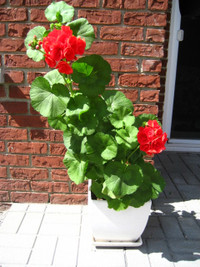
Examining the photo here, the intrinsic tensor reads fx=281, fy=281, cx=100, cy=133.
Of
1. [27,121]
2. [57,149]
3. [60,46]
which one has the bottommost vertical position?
[57,149]

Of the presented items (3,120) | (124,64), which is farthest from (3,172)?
(124,64)

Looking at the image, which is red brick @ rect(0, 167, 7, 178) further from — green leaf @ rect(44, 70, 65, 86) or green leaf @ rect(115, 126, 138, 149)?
green leaf @ rect(115, 126, 138, 149)

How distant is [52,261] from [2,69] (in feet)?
3.93

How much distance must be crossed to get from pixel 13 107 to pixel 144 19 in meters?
1.01

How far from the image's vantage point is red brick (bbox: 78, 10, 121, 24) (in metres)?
1.70

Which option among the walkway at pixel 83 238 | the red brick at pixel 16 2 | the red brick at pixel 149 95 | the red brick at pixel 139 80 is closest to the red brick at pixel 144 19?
the red brick at pixel 139 80

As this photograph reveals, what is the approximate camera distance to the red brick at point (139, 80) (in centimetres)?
179

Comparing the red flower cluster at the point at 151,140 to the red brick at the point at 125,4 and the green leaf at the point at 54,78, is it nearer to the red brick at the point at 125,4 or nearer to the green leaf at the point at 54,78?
the green leaf at the point at 54,78

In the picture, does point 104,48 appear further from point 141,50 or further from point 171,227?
point 171,227

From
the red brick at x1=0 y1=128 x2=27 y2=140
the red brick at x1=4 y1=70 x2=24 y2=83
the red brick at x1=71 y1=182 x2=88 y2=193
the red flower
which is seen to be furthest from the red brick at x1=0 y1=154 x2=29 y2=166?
the red flower

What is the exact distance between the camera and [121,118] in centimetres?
142

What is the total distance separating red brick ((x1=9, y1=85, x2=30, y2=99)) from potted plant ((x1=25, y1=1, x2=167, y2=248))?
0.42 m

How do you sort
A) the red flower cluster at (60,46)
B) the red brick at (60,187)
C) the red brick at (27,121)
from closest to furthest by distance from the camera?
the red flower cluster at (60,46) < the red brick at (27,121) < the red brick at (60,187)

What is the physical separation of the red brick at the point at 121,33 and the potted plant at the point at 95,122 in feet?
1.22
